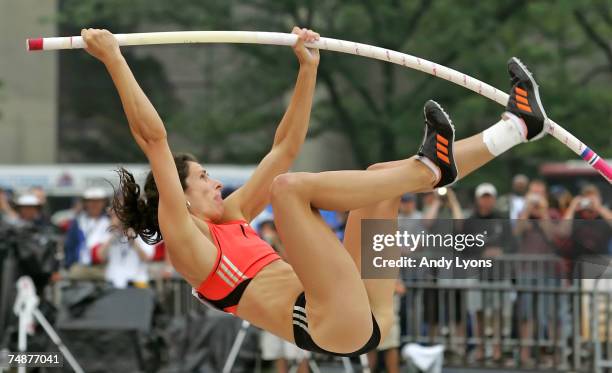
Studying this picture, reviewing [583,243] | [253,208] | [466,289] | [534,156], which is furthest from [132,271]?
[534,156]

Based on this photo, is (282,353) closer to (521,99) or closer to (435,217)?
(435,217)

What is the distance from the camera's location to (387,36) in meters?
21.5

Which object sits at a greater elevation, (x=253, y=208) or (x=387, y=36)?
(x=387, y=36)

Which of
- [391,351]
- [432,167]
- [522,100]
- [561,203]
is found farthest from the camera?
[561,203]

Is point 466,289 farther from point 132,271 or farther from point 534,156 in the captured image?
point 534,156

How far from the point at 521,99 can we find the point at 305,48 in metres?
1.34

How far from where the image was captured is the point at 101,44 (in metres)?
5.93

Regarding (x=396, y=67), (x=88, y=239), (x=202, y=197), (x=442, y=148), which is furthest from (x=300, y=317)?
(x=396, y=67)

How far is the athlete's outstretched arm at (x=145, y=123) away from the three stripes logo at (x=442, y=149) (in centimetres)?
138

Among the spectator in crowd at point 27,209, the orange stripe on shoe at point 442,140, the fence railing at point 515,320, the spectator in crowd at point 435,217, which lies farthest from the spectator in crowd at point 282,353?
the orange stripe on shoe at point 442,140

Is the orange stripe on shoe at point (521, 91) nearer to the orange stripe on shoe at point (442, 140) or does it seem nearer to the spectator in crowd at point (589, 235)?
the orange stripe on shoe at point (442, 140)

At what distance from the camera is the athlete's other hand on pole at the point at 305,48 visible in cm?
669

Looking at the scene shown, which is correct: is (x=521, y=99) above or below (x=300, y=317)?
above

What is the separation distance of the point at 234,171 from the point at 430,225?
12.9 meters
